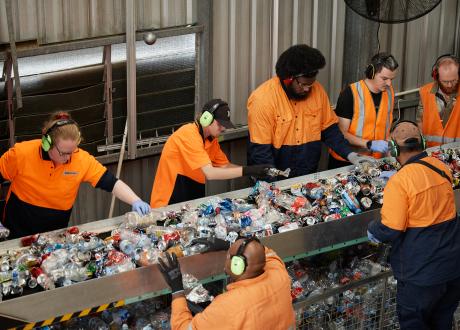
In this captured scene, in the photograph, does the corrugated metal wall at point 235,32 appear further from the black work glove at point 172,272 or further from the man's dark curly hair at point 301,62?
the black work glove at point 172,272

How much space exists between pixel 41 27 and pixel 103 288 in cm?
293

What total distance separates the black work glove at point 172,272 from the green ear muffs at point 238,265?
43 cm

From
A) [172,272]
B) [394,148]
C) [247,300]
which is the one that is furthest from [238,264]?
[394,148]

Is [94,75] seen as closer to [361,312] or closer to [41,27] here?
[41,27]

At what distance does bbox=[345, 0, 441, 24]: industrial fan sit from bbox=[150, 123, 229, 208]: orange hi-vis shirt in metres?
1.59

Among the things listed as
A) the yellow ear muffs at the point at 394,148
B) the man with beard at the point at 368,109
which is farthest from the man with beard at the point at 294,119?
the yellow ear muffs at the point at 394,148

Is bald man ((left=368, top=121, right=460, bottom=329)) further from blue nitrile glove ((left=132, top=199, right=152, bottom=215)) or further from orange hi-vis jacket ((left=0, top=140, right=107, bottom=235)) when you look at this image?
orange hi-vis jacket ((left=0, top=140, right=107, bottom=235))

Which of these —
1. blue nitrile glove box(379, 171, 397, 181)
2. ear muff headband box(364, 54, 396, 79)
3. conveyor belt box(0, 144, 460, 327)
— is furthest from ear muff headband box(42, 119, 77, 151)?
ear muff headband box(364, 54, 396, 79)

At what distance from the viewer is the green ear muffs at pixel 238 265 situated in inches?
156

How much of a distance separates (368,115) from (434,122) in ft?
2.90

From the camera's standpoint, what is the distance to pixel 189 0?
7.21m

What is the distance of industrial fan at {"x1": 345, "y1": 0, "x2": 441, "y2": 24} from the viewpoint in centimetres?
606

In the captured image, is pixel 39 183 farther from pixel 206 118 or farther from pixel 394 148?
pixel 394 148

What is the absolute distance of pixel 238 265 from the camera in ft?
13.0
